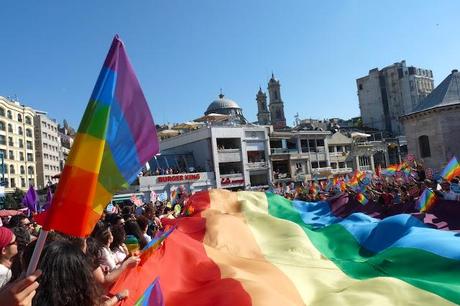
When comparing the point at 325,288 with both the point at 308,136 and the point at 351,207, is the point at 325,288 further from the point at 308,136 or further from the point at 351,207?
the point at 308,136

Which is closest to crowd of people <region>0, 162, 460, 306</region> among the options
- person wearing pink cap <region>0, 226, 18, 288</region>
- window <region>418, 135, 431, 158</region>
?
person wearing pink cap <region>0, 226, 18, 288</region>

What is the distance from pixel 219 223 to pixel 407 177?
653 inches

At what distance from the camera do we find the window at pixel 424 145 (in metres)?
36.7

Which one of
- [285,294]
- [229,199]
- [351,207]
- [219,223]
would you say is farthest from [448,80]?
[285,294]

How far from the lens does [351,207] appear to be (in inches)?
554

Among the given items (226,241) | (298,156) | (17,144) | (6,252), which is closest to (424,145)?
(298,156)

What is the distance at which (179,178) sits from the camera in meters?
48.7

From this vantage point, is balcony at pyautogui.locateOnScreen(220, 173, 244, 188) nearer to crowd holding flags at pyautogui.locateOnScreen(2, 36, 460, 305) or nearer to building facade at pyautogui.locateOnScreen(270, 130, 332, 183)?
building facade at pyautogui.locateOnScreen(270, 130, 332, 183)

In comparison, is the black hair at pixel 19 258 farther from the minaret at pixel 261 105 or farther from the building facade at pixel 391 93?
the minaret at pixel 261 105

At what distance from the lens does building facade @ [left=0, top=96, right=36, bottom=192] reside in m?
72.8

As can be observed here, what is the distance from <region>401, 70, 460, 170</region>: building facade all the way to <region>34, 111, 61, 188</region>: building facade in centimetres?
6451

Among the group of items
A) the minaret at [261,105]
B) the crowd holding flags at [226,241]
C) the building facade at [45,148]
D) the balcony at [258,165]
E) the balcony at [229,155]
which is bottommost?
the crowd holding flags at [226,241]

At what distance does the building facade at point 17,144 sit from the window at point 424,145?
6061cm

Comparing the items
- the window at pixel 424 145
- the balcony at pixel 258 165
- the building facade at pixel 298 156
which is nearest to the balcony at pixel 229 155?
the balcony at pixel 258 165
